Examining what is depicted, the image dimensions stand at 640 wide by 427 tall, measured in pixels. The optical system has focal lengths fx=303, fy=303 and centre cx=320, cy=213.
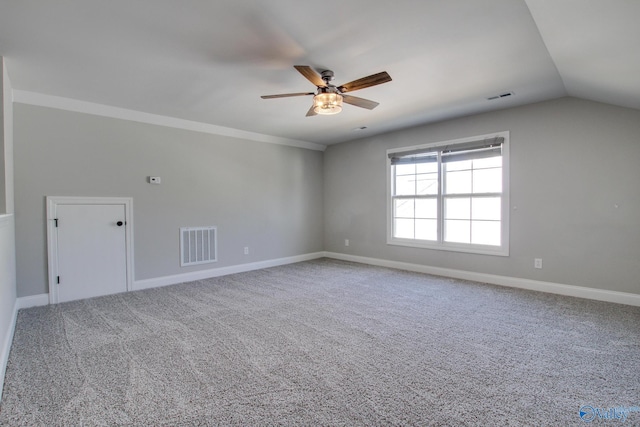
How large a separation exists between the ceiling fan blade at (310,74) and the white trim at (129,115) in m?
2.81

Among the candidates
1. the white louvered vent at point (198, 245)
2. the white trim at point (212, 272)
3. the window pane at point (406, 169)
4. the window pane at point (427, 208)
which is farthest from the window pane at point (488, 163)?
the white louvered vent at point (198, 245)

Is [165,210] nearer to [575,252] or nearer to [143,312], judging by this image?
[143,312]

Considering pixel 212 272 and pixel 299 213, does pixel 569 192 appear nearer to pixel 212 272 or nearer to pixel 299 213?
pixel 299 213

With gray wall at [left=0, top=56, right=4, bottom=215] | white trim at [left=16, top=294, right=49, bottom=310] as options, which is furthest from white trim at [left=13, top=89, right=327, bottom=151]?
white trim at [left=16, top=294, right=49, bottom=310]

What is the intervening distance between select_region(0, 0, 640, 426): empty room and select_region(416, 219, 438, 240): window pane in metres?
0.05

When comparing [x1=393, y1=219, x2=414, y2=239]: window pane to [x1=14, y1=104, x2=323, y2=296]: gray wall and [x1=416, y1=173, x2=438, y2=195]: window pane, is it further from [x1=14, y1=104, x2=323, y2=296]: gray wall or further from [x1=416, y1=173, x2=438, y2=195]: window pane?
[x1=14, y1=104, x2=323, y2=296]: gray wall

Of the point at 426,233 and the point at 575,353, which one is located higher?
the point at 426,233

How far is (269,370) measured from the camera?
2.15 m

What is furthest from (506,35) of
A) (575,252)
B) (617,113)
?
(575,252)

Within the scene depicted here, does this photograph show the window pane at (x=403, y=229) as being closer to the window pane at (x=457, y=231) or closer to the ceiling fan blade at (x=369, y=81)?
the window pane at (x=457, y=231)

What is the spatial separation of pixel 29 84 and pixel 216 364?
3.57 meters

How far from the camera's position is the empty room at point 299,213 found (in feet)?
6.45

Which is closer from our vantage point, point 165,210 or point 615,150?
point 615,150

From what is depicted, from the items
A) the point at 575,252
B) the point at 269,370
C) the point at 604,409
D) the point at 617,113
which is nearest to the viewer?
the point at 604,409
